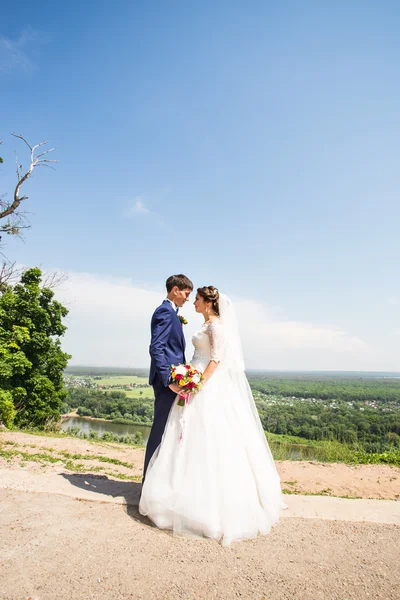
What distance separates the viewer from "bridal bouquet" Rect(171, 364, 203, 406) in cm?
383

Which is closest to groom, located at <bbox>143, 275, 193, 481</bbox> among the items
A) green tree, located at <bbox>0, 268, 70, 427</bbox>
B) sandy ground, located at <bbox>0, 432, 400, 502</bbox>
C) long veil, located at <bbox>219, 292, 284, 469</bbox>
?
long veil, located at <bbox>219, 292, 284, 469</bbox>

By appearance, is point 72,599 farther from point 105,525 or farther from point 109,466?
point 109,466

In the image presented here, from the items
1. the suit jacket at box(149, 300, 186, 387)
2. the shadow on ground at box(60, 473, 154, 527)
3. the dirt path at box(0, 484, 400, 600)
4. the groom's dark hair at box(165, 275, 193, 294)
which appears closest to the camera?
the dirt path at box(0, 484, 400, 600)

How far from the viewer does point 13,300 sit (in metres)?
17.3

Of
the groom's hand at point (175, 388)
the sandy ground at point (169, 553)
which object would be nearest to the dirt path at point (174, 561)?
the sandy ground at point (169, 553)

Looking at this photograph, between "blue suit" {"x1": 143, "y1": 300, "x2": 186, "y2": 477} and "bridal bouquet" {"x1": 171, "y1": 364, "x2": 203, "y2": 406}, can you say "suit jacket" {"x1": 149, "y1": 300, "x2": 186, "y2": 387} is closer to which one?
"blue suit" {"x1": 143, "y1": 300, "x2": 186, "y2": 477}

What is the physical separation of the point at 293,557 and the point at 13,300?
59.0ft

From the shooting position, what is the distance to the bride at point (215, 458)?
11.3ft

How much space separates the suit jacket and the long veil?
2.01 feet

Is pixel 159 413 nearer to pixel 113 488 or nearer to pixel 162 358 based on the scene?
pixel 162 358

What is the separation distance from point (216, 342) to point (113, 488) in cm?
278

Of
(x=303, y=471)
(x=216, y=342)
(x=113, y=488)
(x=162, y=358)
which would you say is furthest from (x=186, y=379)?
(x=303, y=471)

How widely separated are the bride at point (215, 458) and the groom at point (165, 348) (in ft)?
0.71

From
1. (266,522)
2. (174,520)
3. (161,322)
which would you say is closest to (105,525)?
(174,520)
